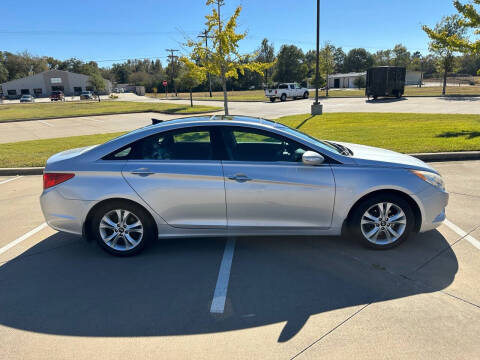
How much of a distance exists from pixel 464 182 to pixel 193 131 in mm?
5253

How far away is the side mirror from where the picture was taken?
3824mm

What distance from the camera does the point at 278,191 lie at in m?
3.88

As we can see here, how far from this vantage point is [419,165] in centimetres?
414

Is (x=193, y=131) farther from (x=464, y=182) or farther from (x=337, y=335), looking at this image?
(x=464, y=182)

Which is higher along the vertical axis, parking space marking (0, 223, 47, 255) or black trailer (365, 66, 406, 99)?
black trailer (365, 66, 406, 99)

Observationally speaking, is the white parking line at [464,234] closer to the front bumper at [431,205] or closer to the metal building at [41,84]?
the front bumper at [431,205]

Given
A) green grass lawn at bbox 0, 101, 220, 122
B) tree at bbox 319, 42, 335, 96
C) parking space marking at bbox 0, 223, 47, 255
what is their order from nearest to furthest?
parking space marking at bbox 0, 223, 47, 255, green grass lawn at bbox 0, 101, 220, 122, tree at bbox 319, 42, 335, 96

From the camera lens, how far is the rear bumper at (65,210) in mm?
4016

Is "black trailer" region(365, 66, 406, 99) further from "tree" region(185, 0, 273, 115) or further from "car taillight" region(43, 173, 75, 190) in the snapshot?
"car taillight" region(43, 173, 75, 190)

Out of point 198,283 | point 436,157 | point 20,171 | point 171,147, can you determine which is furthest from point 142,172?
point 436,157

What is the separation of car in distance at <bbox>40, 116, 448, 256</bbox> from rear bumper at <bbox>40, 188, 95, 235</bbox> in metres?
0.01

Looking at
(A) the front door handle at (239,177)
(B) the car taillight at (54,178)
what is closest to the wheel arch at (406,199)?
(A) the front door handle at (239,177)

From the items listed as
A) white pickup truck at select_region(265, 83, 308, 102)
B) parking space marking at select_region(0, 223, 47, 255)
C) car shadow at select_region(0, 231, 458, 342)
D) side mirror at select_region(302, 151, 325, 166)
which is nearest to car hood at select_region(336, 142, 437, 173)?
side mirror at select_region(302, 151, 325, 166)

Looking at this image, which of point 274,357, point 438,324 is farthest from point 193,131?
point 438,324
